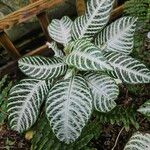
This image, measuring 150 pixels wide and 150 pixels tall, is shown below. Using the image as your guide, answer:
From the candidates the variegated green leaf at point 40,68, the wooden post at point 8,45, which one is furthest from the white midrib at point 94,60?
the wooden post at point 8,45

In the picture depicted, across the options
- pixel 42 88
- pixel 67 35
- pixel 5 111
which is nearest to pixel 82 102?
pixel 42 88

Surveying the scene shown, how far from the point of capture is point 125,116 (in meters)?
2.46

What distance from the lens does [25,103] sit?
88.9 inches

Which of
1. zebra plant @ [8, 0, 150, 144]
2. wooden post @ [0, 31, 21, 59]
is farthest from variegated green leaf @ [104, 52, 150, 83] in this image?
wooden post @ [0, 31, 21, 59]

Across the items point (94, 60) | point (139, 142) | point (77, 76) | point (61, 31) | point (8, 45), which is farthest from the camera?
point (8, 45)

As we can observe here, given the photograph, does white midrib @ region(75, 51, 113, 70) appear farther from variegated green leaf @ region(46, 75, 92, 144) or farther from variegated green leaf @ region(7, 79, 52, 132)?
variegated green leaf @ region(7, 79, 52, 132)

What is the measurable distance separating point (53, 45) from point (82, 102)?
1.50 feet

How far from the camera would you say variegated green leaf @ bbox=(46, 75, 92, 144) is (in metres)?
2.13

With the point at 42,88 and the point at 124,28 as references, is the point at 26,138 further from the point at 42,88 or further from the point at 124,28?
the point at 124,28

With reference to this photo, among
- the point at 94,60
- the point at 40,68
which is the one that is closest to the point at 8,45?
the point at 40,68

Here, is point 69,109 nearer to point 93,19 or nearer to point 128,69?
point 128,69

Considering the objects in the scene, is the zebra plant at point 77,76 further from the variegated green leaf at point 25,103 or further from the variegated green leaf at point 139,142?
the variegated green leaf at point 139,142

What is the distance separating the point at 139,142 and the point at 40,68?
30.1 inches

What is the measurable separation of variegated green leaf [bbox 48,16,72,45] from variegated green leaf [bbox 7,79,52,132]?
335 millimetres
